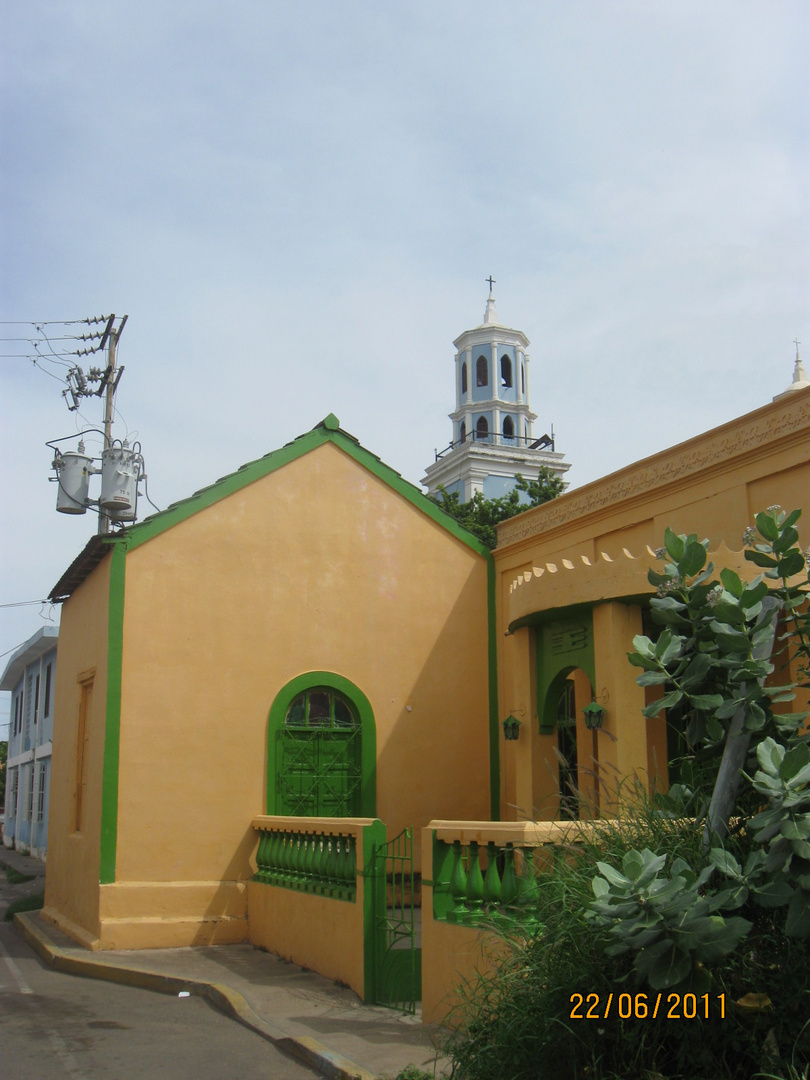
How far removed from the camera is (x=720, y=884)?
4.68 m

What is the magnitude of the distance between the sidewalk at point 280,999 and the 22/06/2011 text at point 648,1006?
53.0 inches

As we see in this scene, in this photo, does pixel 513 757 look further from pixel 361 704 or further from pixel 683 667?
→ pixel 683 667

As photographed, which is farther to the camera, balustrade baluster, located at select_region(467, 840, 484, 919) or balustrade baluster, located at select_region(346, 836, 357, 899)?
balustrade baluster, located at select_region(346, 836, 357, 899)

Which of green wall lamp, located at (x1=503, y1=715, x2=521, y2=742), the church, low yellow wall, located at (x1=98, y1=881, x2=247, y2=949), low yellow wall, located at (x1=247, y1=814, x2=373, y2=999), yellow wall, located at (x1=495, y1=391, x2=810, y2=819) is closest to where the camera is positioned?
low yellow wall, located at (x1=247, y1=814, x2=373, y2=999)

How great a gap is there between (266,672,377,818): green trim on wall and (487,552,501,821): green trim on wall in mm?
1767

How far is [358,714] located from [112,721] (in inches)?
126

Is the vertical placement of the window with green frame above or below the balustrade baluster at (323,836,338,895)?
above

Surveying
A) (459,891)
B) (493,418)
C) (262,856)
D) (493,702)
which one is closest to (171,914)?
(262,856)

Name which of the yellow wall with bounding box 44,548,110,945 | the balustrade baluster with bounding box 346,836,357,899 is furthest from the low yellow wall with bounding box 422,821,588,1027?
the yellow wall with bounding box 44,548,110,945

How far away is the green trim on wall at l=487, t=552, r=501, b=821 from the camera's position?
46.2 ft

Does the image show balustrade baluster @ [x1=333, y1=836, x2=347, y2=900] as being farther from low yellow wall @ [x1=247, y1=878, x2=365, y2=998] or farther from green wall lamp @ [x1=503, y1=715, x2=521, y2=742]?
green wall lamp @ [x1=503, y1=715, x2=521, y2=742]

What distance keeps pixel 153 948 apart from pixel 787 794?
8999 mm

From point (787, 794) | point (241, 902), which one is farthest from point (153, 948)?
point (787, 794)

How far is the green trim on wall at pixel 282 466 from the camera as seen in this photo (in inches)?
491
